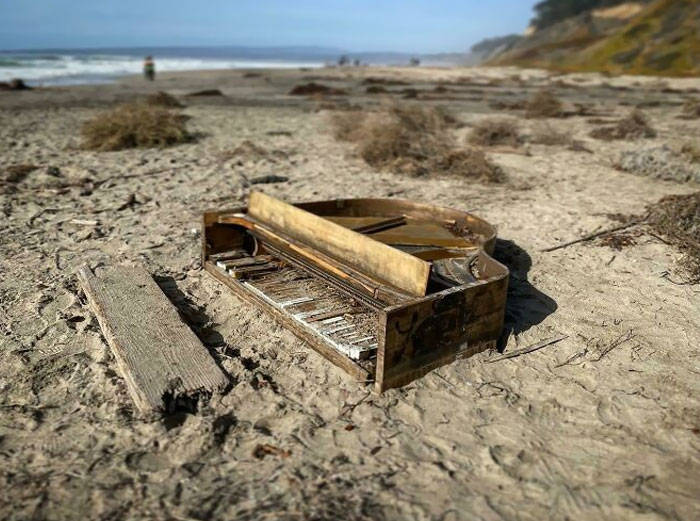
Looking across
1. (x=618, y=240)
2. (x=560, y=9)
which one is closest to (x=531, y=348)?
(x=618, y=240)

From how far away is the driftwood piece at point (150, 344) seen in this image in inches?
117

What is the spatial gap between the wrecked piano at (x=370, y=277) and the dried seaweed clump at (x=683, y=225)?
1.75m

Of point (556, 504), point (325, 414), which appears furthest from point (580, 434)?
point (325, 414)

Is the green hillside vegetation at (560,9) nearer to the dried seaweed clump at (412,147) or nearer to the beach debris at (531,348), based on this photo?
the dried seaweed clump at (412,147)

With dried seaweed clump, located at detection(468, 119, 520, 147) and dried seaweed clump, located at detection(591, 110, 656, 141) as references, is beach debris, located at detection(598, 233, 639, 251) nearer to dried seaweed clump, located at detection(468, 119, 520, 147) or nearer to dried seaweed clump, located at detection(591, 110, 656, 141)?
dried seaweed clump, located at detection(468, 119, 520, 147)

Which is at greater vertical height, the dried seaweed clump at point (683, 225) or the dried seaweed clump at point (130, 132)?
the dried seaweed clump at point (683, 225)

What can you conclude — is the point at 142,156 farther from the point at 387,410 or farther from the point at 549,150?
the point at 387,410

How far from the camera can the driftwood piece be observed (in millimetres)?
2963

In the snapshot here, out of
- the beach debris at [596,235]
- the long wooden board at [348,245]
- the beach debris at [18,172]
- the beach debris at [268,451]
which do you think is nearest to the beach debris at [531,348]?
the long wooden board at [348,245]

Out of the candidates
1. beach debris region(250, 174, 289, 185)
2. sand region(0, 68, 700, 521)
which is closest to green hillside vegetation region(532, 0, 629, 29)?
beach debris region(250, 174, 289, 185)

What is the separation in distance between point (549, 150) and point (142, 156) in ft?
23.6

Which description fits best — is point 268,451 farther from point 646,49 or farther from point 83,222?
point 646,49

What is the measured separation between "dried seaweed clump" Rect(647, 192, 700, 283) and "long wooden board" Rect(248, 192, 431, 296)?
264 centimetres

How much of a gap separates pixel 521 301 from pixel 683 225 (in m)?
2.37
